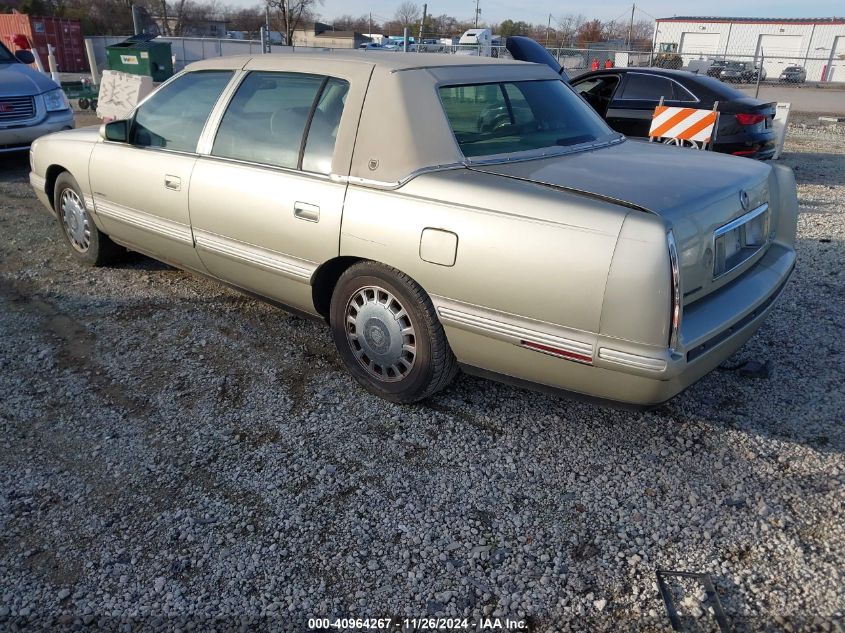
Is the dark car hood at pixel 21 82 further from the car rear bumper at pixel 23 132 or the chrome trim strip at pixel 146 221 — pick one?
the chrome trim strip at pixel 146 221

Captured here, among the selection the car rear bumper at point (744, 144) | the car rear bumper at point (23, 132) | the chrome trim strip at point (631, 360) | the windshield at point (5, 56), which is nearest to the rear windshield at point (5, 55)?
the windshield at point (5, 56)

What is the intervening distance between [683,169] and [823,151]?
11834mm

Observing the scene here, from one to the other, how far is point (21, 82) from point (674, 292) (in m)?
9.38

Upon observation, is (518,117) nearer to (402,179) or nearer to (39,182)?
(402,179)

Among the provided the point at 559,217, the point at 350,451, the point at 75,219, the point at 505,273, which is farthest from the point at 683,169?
the point at 75,219

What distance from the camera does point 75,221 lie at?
543 centimetres

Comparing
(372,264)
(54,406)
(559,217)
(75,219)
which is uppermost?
(559,217)

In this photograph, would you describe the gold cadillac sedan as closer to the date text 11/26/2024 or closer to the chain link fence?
the date text 11/26/2024

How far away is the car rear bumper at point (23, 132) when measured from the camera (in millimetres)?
8523

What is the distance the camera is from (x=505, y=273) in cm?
280

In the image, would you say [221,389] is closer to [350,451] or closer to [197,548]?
[350,451]

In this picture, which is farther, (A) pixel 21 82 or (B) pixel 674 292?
(A) pixel 21 82

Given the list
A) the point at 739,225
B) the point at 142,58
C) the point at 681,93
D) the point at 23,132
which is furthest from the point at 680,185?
the point at 142,58

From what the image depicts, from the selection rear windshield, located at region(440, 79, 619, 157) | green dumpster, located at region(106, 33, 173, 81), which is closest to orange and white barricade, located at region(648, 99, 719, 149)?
rear windshield, located at region(440, 79, 619, 157)
